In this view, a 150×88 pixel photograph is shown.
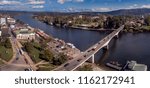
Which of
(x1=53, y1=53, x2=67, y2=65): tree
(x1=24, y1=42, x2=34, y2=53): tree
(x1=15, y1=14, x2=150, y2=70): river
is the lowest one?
(x1=15, y1=14, x2=150, y2=70): river

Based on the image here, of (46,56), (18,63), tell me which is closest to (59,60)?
(46,56)

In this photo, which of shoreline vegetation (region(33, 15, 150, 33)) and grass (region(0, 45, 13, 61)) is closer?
grass (region(0, 45, 13, 61))

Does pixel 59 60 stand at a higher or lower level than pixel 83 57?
higher

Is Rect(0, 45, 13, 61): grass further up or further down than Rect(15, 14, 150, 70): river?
further up

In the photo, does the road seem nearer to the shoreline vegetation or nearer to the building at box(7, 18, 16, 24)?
the building at box(7, 18, 16, 24)

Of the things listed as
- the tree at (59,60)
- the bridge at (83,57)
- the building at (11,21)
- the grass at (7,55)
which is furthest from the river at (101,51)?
the tree at (59,60)

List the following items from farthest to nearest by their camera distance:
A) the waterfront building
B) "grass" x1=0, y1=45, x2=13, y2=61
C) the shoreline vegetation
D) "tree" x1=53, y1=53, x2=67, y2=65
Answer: the shoreline vegetation < the waterfront building < "grass" x1=0, y1=45, x2=13, y2=61 < "tree" x1=53, y1=53, x2=67, y2=65

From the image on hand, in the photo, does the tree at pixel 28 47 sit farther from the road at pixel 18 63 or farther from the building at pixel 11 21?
the building at pixel 11 21

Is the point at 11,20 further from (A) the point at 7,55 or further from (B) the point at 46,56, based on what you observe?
(B) the point at 46,56

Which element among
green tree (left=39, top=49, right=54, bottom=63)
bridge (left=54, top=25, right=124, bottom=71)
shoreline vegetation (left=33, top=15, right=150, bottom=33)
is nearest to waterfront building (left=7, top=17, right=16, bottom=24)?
shoreline vegetation (left=33, top=15, right=150, bottom=33)

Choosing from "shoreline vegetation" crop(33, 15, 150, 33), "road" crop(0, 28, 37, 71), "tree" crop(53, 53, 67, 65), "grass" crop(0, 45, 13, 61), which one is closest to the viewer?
"road" crop(0, 28, 37, 71)

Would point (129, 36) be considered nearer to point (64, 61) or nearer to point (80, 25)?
point (80, 25)
